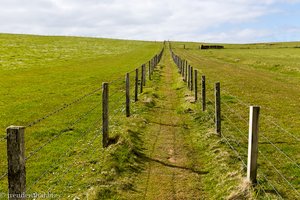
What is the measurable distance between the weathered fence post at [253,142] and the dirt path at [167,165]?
56.8 inches

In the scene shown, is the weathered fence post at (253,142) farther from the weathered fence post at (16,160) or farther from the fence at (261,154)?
the weathered fence post at (16,160)

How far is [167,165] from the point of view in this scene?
11.1 metres

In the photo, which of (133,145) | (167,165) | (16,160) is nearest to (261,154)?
(167,165)

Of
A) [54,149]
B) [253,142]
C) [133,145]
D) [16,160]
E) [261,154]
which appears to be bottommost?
[54,149]

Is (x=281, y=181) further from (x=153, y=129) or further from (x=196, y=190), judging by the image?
Result: (x=153, y=129)

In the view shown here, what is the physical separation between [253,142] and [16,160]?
5.62 m

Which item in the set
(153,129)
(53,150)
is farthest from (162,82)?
(53,150)

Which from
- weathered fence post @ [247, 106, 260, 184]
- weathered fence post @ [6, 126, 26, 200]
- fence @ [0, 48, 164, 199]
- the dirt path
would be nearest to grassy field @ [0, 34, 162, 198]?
fence @ [0, 48, 164, 199]

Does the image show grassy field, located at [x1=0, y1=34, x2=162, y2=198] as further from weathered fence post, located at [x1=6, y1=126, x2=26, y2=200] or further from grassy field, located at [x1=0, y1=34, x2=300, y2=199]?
weathered fence post, located at [x1=6, y1=126, x2=26, y2=200]

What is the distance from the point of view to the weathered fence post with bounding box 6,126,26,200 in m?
5.79

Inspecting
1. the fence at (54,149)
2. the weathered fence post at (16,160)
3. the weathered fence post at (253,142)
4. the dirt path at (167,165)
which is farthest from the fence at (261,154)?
the weathered fence post at (16,160)

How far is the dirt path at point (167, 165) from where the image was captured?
923 cm

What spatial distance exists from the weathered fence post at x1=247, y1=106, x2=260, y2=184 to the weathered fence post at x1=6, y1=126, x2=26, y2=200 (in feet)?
17.8

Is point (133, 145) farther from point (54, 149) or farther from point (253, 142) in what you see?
point (253, 142)
